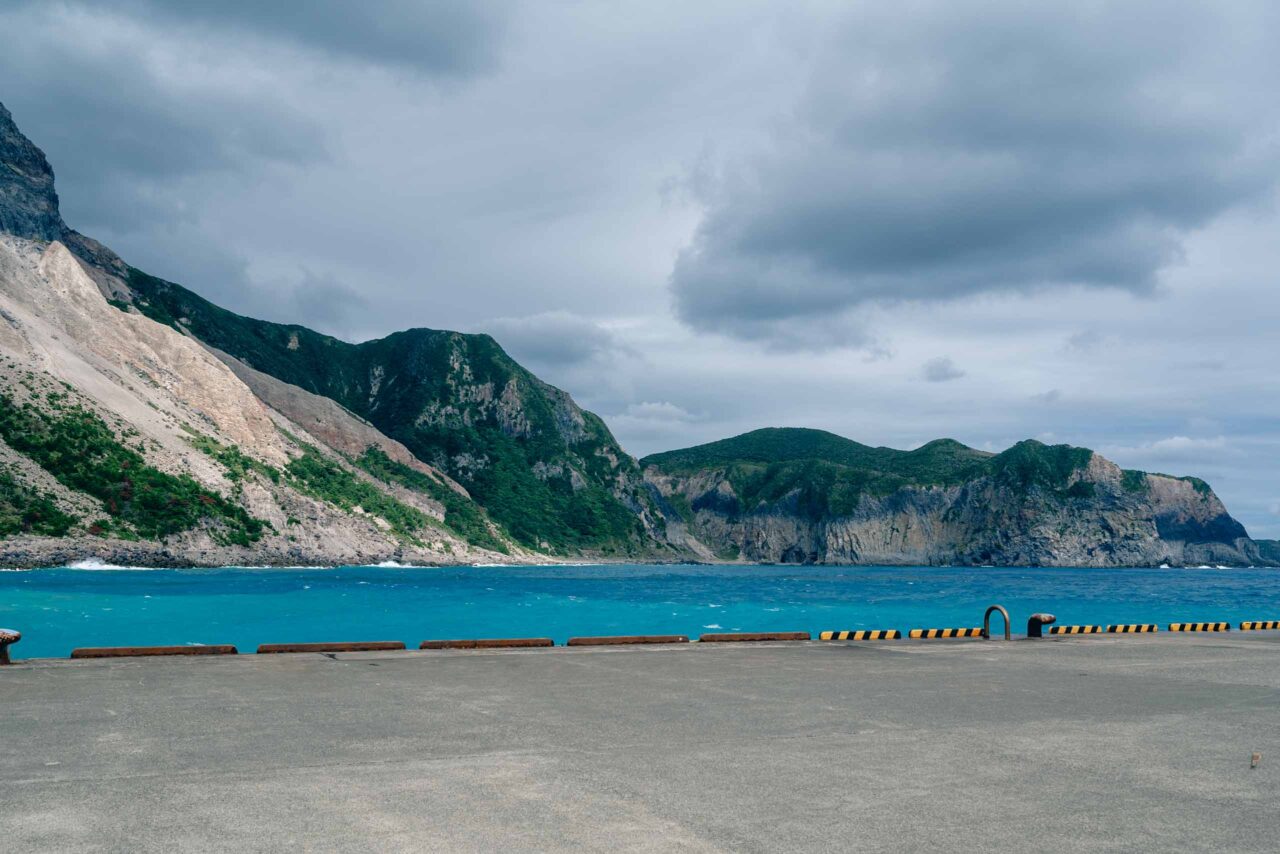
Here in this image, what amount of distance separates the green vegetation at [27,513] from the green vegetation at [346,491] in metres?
43.3

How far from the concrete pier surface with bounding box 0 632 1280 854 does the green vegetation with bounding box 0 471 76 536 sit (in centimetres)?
10306

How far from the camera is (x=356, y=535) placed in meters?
155

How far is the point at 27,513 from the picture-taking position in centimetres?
10431

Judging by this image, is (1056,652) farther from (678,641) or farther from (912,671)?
(678,641)

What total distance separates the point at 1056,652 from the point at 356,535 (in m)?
145

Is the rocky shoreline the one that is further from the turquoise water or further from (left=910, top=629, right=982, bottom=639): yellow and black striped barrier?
(left=910, top=629, right=982, bottom=639): yellow and black striped barrier

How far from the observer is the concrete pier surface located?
7.21 metres

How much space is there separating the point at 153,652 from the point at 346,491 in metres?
152

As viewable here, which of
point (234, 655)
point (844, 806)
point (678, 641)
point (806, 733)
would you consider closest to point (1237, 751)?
point (806, 733)

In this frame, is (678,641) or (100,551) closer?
(678,641)

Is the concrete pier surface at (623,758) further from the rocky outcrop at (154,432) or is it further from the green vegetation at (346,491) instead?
the green vegetation at (346,491)

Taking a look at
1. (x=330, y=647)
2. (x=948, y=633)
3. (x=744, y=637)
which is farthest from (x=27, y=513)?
(x=948, y=633)

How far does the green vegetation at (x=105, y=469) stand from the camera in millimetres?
107875

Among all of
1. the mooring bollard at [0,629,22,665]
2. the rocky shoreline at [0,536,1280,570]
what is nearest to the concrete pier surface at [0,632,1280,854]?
the mooring bollard at [0,629,22,665]
